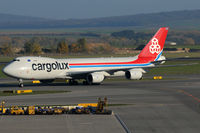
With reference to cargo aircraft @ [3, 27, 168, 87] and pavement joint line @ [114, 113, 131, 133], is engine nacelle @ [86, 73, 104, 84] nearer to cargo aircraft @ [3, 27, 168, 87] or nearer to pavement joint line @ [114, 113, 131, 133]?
cargo aircraft @ [3, 27, 168, 87]

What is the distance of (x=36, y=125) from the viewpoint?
31.0 meters

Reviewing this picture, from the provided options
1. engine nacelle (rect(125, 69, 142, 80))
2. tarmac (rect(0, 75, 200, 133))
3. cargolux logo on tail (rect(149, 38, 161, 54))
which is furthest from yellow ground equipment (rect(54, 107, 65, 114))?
cargolux logo on tail (rect(149, 38, 161, 54))

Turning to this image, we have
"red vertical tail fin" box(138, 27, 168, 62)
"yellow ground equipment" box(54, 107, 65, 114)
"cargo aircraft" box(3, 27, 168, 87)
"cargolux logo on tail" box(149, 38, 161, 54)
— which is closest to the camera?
"yellow ground equipment" box(54, 107, 65, 114)

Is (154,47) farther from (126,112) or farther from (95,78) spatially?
(126,112)

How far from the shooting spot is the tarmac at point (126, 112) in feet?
98.2

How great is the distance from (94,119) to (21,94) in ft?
61.7

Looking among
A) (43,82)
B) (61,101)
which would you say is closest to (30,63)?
(43,82)

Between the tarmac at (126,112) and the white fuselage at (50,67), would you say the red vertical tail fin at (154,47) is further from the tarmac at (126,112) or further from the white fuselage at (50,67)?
the tarmac at (126,112)

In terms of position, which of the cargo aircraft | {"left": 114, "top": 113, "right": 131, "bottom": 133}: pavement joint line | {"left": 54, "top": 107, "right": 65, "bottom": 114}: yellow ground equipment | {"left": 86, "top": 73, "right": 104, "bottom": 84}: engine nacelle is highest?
the cargo aircraft

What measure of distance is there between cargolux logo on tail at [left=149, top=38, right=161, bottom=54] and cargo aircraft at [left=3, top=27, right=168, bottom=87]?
2159 millimetres

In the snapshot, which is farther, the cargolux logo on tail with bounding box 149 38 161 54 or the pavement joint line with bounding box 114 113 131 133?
the cargolux logo on tail with bounding box 149 38 161 54

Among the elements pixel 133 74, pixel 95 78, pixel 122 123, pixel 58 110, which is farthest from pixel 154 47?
pixel 122 123

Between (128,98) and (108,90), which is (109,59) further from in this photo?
(128,98)

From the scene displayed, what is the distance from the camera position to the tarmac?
29922 mm
